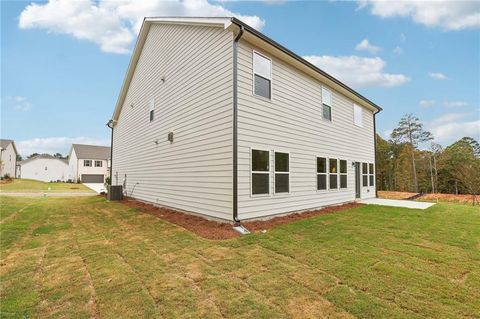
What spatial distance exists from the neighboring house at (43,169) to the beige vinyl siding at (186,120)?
4737 cm

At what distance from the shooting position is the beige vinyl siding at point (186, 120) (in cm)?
722

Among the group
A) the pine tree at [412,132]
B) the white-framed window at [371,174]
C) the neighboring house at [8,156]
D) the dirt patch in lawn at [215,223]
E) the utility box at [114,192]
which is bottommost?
the dirt patch in lawn at [215,223]

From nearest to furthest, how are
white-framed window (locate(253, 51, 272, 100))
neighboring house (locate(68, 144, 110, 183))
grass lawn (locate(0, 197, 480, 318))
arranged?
1. grass lawn (locate(0, 197, 480, 318))
2. white-framed window (locate(253, 51, 272, 100))
3. neighboring house (locate(68, 144, 110, 183))

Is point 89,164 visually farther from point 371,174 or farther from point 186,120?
point 371,174

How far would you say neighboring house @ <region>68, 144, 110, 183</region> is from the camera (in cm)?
4306

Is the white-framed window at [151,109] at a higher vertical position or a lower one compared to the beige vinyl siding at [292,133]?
higher

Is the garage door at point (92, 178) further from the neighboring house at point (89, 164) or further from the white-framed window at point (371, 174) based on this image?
the white-framed window at point (371, 174)

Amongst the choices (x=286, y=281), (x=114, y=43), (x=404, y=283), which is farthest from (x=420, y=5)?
(x=114, y=43)

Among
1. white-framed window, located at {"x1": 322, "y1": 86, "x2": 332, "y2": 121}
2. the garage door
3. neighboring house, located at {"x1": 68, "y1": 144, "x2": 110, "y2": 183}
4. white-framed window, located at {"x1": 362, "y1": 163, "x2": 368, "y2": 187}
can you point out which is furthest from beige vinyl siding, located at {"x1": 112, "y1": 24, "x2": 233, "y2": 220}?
the garage door

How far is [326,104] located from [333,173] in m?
3.03

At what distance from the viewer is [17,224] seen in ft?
25.0

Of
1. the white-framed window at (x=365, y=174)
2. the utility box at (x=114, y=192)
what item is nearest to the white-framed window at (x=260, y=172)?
the white-framed window at (x=365, y=174)

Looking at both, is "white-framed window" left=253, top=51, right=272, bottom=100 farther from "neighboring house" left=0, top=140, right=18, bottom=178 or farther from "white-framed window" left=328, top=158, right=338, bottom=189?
"neighboring house" left=0, top=140, right=18, bottom=178

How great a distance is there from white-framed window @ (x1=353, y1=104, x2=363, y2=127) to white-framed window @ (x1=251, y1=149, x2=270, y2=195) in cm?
789
